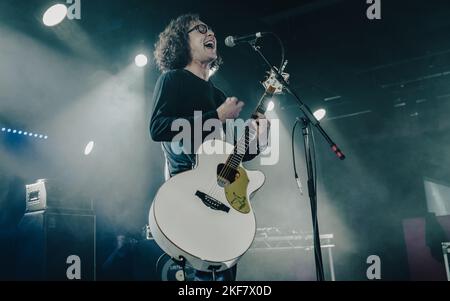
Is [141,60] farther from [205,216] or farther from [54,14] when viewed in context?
[205,216]

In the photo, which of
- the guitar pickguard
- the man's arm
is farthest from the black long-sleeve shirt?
the guitar pickguard

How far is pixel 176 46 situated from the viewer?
3283 mm

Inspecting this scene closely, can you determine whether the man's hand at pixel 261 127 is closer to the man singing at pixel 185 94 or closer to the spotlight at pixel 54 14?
the man singing at pixel 185 94

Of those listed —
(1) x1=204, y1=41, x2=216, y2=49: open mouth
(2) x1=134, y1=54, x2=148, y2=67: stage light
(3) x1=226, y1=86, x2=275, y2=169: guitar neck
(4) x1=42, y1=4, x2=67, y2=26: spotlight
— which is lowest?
(3) x1=226, y1=86, x2=275, y2=169: guitar neck

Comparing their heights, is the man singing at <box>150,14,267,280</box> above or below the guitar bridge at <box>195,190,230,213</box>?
above

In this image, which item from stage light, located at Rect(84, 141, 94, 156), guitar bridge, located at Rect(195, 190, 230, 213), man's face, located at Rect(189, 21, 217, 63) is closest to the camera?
guitar bridge, located at Rect(195, 190, 230, 213)

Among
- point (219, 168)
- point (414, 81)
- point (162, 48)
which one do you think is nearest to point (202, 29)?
point (162, 48)

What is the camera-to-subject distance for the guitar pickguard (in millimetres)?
2385

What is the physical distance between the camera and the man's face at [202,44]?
314cm

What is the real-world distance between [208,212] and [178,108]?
78cm

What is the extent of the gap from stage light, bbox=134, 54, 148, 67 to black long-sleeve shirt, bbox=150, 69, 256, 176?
9.68ft

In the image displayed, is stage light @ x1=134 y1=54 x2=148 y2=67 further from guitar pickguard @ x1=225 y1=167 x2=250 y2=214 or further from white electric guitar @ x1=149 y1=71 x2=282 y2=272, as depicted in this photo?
guitar pickguard @ x1=225 y1=167 x2=250 y2=214

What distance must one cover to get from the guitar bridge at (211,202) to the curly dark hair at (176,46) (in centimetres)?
120
